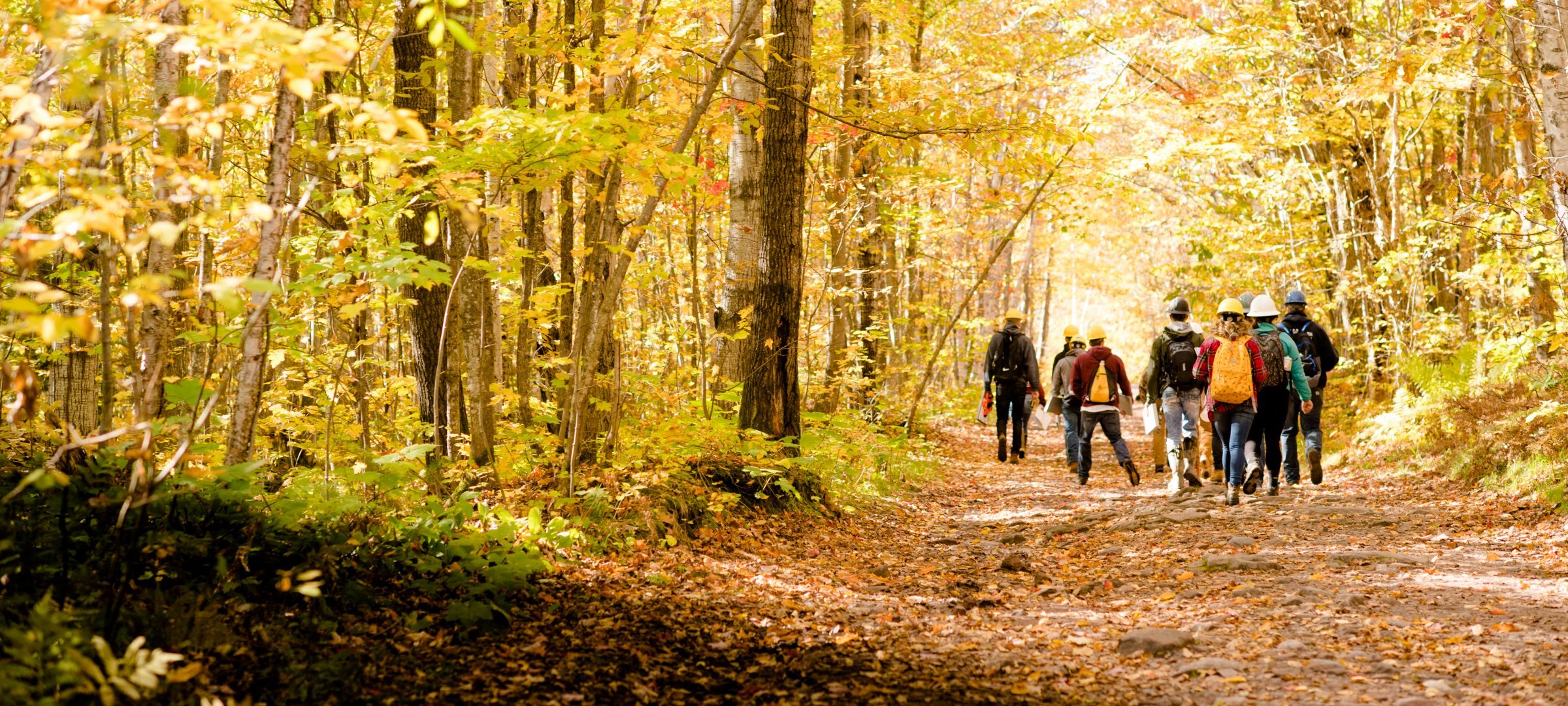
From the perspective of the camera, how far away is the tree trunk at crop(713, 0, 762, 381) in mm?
8328

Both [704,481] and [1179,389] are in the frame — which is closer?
[704,481]

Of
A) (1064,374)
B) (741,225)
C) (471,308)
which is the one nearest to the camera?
(471,308)

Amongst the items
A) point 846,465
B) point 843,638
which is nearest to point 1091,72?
point 846,465

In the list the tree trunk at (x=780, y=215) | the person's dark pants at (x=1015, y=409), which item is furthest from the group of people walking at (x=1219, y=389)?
the tree trunk at (x=780, y=215)

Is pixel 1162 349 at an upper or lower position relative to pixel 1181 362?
upper

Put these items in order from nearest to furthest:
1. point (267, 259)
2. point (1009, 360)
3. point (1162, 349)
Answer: point (267, 259), point (1162, 349), point (1009, 360)

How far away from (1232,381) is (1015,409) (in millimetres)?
5161

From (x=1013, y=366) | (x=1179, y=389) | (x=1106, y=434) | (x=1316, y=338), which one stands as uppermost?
(x=1316, y=338)

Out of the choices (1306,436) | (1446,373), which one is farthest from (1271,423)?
(1446,373)

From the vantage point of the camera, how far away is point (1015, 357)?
13.2m

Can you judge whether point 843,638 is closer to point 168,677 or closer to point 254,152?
point 168,677

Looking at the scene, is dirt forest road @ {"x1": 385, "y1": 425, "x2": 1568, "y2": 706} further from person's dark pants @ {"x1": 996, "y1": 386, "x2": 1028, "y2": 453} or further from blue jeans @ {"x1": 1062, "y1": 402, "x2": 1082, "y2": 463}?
person's dark pants @ {"x1": 996, "y1": 386, "x2": 1028, "y2": 453}

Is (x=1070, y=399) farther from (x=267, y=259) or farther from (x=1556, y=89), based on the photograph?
(x=267, y=259)

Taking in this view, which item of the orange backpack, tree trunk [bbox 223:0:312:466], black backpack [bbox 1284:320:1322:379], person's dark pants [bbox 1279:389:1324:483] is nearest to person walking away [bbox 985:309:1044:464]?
person's dark pants [bbox 1279:389:1324:483]
